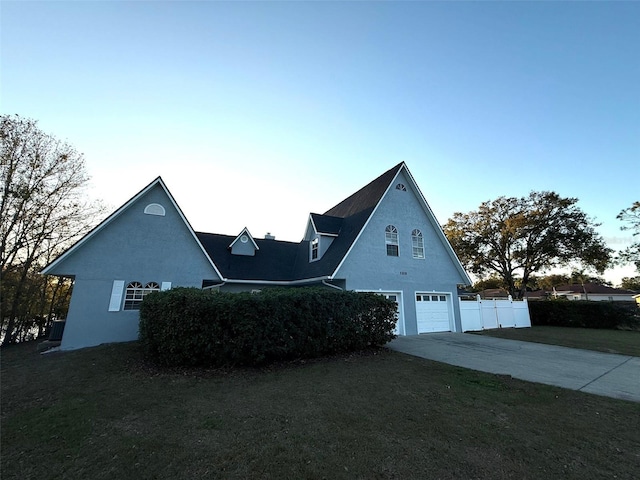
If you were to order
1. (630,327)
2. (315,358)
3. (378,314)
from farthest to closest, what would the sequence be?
(630,327) → (378,314) → (315,358)

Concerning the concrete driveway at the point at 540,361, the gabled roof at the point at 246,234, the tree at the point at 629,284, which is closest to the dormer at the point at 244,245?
the gabled roof at the point at 246,234

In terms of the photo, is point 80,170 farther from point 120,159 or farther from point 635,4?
point 635,4

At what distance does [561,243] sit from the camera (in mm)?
30219

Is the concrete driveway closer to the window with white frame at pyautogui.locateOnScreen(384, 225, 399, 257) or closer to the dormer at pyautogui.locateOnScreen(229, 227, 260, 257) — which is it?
the window with white frame at pyautogui.locateOnScreen(384, 225, 399, 257)

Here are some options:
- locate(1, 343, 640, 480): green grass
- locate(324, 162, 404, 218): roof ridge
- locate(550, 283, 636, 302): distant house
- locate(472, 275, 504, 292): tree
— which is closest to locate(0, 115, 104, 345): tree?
locate(1, 343, 640, 480): green grass

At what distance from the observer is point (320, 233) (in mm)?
16672

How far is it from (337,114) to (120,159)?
30.1 feet

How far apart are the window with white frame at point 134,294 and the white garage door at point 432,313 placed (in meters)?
13.8

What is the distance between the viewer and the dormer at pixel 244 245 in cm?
1847

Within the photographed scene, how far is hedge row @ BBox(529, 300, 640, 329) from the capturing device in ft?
73.2

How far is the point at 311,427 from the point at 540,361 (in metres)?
9.30

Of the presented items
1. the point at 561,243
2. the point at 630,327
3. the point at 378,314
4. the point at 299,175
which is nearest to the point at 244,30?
the point at 299,175

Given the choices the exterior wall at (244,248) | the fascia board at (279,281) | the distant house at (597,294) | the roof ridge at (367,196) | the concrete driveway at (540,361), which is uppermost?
the roof ridge at (367,196)

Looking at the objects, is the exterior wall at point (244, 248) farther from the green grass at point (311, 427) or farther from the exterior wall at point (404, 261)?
the green grass at point (311, 427)
